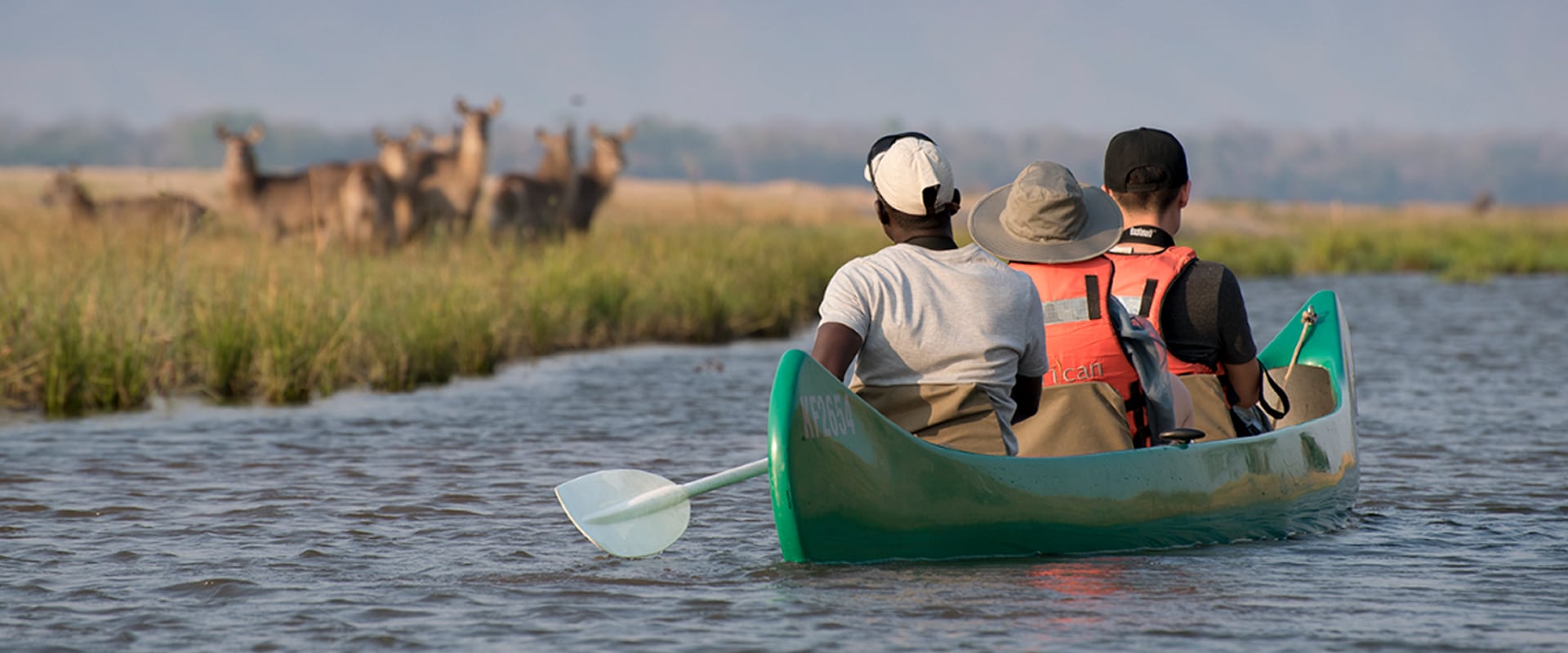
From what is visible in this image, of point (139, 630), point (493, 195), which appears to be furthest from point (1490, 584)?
point (493, 195)

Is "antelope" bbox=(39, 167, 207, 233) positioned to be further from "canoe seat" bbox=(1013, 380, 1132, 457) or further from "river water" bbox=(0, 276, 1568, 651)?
"canoe seat" bbox=(1013, 380, 1132, 457)

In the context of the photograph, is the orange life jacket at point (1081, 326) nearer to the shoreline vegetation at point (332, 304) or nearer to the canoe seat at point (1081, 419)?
the canoe seat at point (1081, 419)

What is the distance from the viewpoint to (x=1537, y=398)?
11508 mm

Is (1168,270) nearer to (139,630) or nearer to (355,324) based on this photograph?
(139,630)

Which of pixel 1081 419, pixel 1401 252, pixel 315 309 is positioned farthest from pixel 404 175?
pixel 1401 252

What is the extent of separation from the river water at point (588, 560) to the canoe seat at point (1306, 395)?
0.45 m

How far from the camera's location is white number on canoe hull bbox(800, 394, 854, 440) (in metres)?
4.86

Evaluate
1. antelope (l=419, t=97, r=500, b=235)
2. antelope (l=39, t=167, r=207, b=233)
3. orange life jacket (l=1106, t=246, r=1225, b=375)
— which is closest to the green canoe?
orange life jacket (l=1106, t=246, r=1225, b=375)

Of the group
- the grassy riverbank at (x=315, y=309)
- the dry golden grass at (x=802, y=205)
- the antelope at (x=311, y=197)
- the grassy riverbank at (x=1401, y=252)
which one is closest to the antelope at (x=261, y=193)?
the antelope at (x=311, y=197)

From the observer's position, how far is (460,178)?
22.2 meters

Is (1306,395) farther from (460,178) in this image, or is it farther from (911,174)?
(460,178)

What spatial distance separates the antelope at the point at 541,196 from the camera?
22.0 m

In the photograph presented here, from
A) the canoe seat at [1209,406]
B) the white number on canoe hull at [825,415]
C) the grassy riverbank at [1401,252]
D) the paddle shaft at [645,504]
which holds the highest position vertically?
the white number on canoe hull at [825,415]

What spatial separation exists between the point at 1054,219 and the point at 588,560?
1963mm
